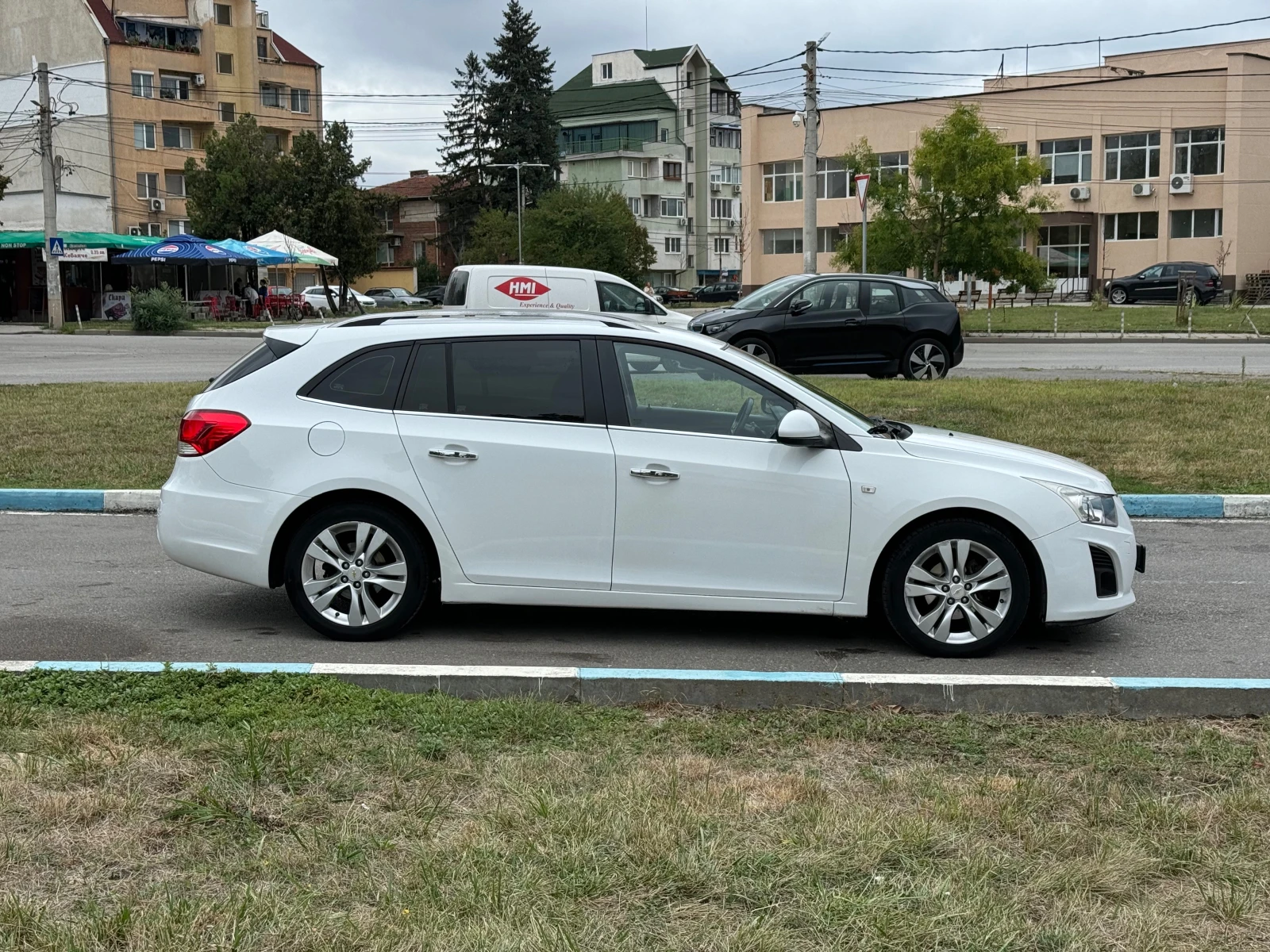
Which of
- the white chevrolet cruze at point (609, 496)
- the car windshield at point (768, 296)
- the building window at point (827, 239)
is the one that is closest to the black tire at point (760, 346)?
the car windshield at point (768, 296)

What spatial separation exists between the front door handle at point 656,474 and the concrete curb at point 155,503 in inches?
208

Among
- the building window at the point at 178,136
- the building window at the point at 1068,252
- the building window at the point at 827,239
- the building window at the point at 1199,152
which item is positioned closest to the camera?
the building window at the point at 1199,152

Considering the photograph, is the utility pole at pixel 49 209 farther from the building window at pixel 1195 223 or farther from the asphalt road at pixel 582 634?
the building window at pixel 1195 223

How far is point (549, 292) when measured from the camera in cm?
2189

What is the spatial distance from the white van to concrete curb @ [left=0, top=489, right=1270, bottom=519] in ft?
36.7

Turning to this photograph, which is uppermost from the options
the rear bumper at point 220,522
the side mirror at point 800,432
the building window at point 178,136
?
the building window at point 178,136

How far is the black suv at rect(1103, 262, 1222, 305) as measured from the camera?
169 feet

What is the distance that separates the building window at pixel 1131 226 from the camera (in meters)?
63.2

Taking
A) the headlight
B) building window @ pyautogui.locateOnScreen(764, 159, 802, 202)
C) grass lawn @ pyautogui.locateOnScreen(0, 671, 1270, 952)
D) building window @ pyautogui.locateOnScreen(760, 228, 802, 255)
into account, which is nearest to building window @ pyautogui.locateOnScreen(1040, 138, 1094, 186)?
building window @ pyautogui.locateOnScreen(764, 159, 802, 202)

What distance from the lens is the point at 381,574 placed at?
22.2 feet

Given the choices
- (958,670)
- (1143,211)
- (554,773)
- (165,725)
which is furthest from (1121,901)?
(1143,211)

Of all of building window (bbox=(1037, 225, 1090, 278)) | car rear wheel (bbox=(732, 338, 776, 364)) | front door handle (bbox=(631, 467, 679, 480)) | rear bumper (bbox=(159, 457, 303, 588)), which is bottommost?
rear bumper (bbox=(159, 457, 303, 588))

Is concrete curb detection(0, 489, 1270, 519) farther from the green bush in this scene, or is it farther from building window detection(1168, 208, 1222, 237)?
building window detection(1168, 208, 1222, 237)

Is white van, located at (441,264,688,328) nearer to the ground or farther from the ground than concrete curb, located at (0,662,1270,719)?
farther from the ground
